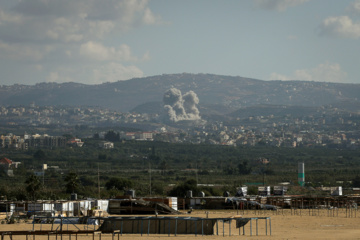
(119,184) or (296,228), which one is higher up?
(119,184)

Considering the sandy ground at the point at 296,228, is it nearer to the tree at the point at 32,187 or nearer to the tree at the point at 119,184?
the tree at the point at 32,187

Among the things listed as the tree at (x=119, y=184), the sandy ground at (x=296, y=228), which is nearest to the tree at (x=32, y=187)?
the tree at (x=119, y=184)

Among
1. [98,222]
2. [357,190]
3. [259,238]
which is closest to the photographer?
[259,238]

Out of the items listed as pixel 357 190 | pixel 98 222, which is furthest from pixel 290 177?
pixel 98 222

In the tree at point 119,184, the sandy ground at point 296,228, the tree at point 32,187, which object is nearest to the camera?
the sandy ground at point 296,228

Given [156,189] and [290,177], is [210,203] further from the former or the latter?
[290,177]

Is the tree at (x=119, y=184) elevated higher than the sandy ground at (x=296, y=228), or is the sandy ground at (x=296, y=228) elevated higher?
the tree at (x=119, y=184)

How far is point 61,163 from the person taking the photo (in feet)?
504

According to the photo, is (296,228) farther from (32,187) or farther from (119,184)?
(119,184)

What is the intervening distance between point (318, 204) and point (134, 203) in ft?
52.5

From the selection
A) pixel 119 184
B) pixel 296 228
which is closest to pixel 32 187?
pixel 119 184

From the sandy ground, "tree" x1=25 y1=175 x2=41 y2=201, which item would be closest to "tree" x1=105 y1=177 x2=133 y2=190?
"tree" x1=25 y1=175 x2=41 y2=201

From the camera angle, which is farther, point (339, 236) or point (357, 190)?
point (357, 190)

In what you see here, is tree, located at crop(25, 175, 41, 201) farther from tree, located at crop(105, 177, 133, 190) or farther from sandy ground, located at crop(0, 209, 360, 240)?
sandy ground, located at crop(0, 209, 360, 240)
